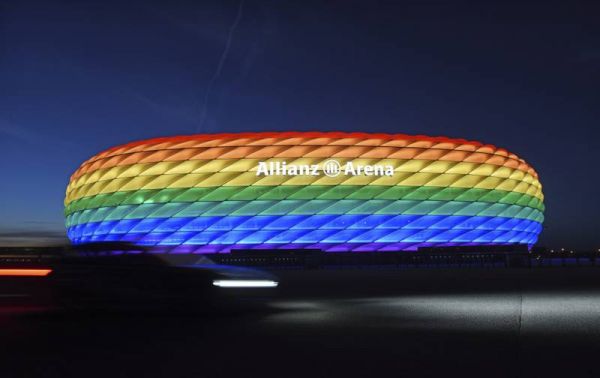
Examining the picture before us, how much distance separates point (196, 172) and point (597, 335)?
3958cm

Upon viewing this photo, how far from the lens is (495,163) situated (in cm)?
5047

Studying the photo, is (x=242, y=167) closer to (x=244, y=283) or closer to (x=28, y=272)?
(x=28, y=272)

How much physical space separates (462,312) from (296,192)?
3508 centimetres

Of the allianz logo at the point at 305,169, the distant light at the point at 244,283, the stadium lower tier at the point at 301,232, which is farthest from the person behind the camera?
the stadium lower tier at the point at 301,232

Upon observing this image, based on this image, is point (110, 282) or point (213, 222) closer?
point (110, 282)

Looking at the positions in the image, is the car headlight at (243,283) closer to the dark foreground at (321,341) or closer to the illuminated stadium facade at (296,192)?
the dark foreground at (321,341)

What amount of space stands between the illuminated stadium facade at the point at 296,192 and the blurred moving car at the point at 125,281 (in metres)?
34.5

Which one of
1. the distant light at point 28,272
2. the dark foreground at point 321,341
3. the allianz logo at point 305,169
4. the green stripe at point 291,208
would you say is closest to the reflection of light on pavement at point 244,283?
the dark foreground at point 321,341

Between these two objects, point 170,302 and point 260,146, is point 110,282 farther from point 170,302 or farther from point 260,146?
point 260,146

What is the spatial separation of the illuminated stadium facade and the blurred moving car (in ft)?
113

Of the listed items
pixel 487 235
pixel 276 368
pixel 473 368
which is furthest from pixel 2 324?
pixel 487 235

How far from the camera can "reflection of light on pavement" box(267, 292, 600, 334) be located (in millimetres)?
8328

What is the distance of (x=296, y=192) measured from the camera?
45.0 meters

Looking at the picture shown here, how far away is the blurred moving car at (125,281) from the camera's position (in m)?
9.95
